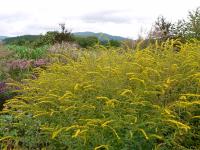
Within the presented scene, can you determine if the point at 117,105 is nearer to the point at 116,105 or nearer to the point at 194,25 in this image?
the point at 116,105

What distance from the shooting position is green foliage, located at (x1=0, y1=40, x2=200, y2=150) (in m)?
4.96

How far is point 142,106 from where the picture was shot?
203 inches

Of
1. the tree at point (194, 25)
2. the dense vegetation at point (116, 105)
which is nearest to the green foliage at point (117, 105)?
the dense vegetation at point (116, 105)

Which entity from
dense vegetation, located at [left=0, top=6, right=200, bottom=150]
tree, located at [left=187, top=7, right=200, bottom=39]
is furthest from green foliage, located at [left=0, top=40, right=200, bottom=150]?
tree, located at [left=187, top=7, right=200, bottom=39]

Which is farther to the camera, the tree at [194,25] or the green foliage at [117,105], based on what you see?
the tree at [194,25]

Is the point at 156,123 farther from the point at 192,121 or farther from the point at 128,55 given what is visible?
the point at 128,55

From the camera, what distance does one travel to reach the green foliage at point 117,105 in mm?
4957

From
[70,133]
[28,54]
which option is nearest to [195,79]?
[70,133]

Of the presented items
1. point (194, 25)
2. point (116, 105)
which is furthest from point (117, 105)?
point (194, 25)

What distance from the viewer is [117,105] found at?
16.8 feet

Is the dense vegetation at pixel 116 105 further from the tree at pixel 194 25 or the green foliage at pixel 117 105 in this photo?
the tree at pixel 194 25

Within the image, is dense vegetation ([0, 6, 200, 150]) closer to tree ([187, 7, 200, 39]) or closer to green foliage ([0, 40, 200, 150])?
green foliage ([0, 40, 200, 150])

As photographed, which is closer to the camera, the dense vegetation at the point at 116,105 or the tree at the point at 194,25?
the dense vegetation at the point at 116,105

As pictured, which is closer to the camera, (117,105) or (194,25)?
(117,105)
